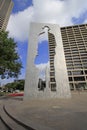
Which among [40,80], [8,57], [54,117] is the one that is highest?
[8,57]

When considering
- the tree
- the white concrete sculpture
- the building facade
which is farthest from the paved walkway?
the building facade

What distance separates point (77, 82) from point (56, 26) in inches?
1956

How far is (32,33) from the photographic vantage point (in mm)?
14727

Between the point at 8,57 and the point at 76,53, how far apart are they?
58.0 m

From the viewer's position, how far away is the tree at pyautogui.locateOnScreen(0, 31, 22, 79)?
1664cm

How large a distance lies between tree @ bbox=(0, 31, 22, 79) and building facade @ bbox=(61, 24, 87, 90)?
4653 centimetres

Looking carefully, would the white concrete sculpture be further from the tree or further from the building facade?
the building facade

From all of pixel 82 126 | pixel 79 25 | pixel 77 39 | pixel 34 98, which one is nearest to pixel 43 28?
pixel 34 98

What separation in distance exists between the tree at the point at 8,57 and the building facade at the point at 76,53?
4653 cm

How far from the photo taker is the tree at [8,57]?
1664 cm

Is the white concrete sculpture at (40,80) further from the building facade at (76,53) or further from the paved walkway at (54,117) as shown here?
the building facade at (76,53)

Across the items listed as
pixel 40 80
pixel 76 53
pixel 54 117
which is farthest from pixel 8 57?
pixel 76 53

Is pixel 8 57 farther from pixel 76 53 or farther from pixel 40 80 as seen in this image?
pixel 76 53

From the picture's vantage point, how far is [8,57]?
1761 cm
